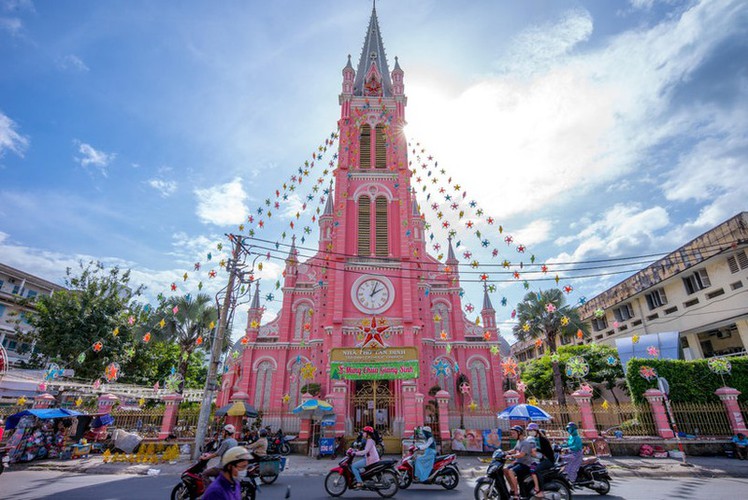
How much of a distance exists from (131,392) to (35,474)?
15.0 meters

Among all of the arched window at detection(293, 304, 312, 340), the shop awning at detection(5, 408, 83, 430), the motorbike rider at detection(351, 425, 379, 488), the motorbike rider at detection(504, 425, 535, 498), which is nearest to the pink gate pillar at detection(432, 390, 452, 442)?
the motorbike rider at detection(351, 425, 379, 488)

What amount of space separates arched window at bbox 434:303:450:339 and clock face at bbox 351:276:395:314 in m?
5.74

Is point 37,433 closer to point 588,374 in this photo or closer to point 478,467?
point 478,467

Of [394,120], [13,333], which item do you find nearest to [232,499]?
[394,120]

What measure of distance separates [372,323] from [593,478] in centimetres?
1370

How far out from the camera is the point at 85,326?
78.5 feet

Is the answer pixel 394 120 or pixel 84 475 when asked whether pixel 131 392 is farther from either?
pixel 394 120

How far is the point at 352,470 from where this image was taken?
8844 millimetres

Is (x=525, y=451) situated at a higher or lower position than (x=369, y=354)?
lower

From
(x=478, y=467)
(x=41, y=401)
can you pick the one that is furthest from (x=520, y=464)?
(x=41, y=401)

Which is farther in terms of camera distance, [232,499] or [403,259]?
[403,259]

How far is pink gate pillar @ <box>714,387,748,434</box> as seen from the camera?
15.0 meters

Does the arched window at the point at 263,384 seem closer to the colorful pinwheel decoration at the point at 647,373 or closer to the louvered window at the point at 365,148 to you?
the louvered window at the point at 365,148

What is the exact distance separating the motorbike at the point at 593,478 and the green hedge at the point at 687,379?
12.8 m
